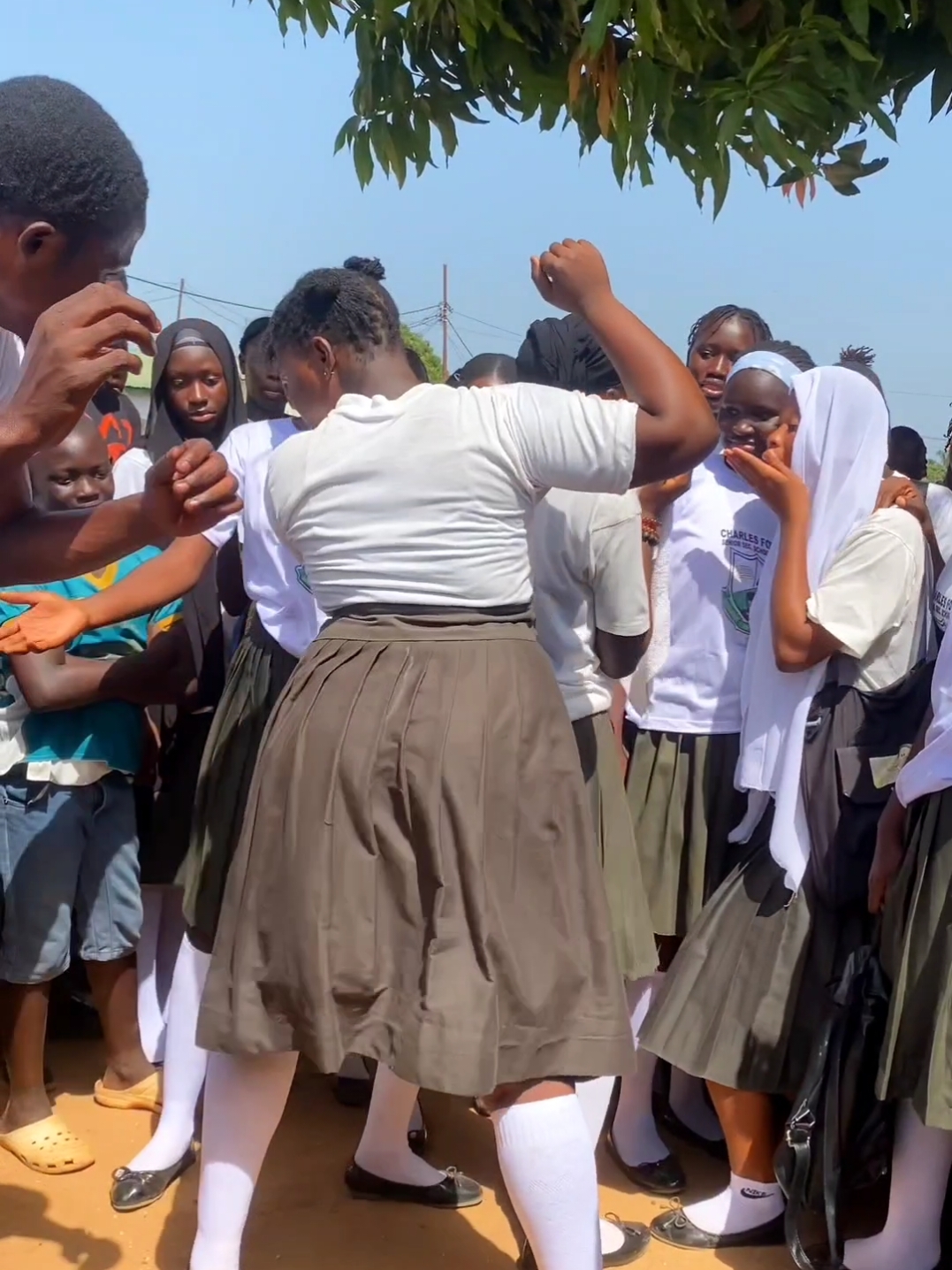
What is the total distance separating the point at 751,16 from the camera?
3186mm

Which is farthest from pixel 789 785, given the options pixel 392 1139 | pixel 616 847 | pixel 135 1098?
pixel 135 1098

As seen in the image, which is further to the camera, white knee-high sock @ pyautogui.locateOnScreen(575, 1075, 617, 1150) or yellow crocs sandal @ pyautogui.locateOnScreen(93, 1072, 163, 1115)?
yellow crocs sandal @ pyautogui.locateOnScreen(93, 1072, 163, 1115)

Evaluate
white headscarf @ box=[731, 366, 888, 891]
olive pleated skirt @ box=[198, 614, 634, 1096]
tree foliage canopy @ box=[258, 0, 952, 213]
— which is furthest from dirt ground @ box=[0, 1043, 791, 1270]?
tree foliage canopy @ box=[258, 0, 952, 213]

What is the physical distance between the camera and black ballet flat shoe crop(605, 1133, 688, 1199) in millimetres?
3135

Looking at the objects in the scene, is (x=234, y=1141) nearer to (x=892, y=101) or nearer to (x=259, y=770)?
(x=259, y=770)

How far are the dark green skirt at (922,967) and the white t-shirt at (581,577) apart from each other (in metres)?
0.73

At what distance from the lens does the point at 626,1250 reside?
2.86 metres

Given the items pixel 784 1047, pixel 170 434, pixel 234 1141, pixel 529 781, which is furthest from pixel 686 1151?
pixel 170 434

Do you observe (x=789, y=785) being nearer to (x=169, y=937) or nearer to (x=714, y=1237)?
(x=714, y=1237)

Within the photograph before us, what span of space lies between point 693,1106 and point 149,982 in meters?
1.56

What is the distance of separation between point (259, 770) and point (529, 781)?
498mm

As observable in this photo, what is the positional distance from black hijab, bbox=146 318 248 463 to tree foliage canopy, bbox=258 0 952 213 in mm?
835

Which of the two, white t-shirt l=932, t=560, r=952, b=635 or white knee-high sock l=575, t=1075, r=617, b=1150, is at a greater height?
white t-shirt l=932, t=560, r=952, b=635

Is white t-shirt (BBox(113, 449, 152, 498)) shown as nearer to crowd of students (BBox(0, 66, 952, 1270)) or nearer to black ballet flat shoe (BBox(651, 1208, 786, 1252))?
crowd of students (BBox(0, 66, 952, 1270))
